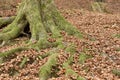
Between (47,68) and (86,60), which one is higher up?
(47,68)

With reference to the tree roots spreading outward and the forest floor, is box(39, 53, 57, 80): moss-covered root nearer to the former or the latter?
the forest floor

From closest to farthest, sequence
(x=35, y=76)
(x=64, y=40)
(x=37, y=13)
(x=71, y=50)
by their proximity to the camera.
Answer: (x=35, y=76)
(x=71, y=50)
(x=64, y=40)
(x=37, y=13)

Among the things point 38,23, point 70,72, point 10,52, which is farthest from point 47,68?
point 38,23

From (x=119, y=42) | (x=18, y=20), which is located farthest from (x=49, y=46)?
(x=119, y=42)

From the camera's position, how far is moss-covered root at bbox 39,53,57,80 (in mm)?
8969

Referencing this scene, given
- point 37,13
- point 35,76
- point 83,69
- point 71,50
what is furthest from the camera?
point 37,13

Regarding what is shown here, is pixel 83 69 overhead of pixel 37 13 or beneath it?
beneath

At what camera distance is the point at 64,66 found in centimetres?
952

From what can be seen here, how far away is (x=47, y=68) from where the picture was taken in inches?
365

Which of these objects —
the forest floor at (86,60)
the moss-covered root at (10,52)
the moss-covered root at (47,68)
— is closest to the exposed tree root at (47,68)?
the moss-covered root at (47,68)

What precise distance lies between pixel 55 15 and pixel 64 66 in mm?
3962

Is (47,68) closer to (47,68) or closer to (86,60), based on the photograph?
(47,68)

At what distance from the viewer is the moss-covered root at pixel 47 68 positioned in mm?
8969

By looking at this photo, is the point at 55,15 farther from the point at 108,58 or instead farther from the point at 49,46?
the point at 108,58
